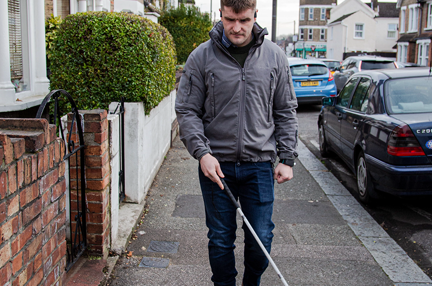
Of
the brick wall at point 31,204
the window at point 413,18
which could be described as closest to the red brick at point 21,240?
the brick wall at point 31,204

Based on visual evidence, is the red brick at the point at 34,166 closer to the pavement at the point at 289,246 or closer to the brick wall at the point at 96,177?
the brick wall at the point at 96,177

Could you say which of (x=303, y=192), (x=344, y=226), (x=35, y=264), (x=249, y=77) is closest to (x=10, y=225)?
(x=35, y=264)

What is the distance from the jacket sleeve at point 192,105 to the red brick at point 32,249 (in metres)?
0.99

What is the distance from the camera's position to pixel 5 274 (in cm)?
210

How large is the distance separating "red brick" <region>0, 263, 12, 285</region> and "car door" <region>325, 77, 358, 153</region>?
19.1ft

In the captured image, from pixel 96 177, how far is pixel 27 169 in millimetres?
1412

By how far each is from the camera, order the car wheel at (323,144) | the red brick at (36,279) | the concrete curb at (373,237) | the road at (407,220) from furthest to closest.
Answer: the car wheel at (323,144) → the road at (407,220) → the concrete curb at (373,237) → the red brick at (36,279)

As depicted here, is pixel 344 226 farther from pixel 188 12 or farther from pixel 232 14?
pixel 188 12

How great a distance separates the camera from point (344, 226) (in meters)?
5.06

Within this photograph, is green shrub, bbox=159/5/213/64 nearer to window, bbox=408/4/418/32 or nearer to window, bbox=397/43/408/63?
window, bbox=408/4/418/32

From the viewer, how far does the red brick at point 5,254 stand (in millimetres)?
2057

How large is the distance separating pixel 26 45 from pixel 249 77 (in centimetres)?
477

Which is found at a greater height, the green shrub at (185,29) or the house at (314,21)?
the house at (314,21)

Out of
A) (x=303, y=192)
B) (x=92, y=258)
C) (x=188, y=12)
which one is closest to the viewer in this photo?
(x=92, y=258)
